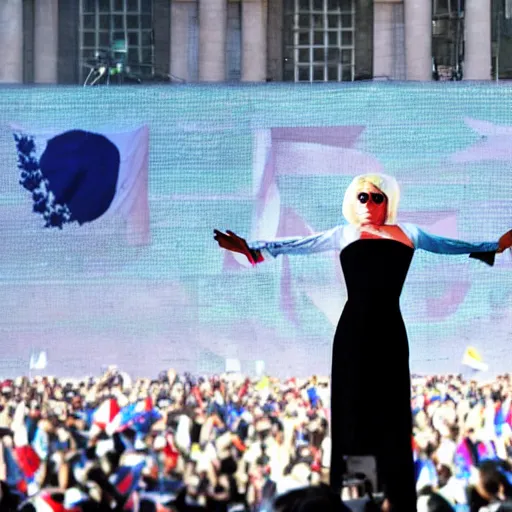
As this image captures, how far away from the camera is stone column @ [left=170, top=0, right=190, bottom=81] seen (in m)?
20.8

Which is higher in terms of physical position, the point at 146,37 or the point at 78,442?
the point at 146,37

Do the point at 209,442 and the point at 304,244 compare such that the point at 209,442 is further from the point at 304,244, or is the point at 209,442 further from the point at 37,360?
the point at 304,244

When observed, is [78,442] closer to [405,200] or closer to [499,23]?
[405,200]

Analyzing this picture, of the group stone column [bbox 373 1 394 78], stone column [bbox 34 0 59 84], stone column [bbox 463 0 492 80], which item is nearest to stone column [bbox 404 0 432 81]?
stone column [bbox 373 1 394 78]

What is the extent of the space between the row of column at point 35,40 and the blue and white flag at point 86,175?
477 inches

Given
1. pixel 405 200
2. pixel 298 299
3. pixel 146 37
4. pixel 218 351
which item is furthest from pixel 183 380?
pixel 146 37

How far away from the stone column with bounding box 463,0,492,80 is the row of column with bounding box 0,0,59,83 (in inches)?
219

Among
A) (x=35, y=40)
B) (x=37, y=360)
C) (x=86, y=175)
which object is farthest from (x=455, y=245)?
(x=35, y=40)

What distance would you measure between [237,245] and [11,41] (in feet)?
41.6

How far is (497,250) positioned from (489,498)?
1.28 metres

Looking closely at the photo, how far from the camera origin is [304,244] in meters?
8.07

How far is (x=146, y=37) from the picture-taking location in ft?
69.8

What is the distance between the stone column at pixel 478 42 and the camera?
20.8 meters

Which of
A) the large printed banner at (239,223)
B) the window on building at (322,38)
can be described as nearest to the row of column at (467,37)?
the window on building at (322,38)
